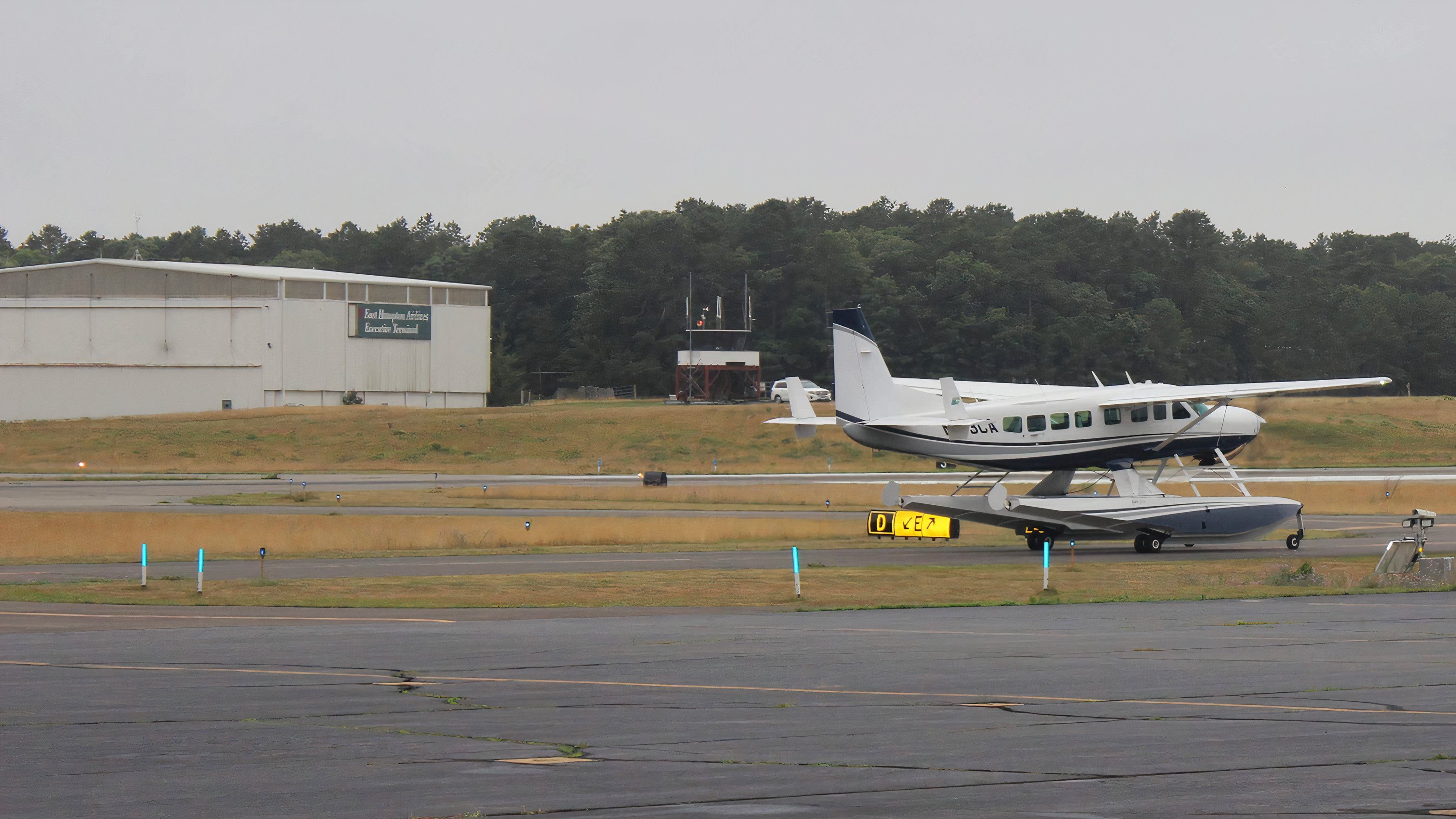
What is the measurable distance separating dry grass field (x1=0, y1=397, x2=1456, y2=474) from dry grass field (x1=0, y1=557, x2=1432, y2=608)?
1786 inches

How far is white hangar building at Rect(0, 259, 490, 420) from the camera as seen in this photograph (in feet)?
310

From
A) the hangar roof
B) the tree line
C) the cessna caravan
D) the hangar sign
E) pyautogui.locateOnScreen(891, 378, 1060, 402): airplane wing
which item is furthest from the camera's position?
the tree line

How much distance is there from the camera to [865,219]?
7032 inches

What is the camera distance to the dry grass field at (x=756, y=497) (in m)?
49.8

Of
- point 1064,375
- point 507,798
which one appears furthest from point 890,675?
point 1064,375

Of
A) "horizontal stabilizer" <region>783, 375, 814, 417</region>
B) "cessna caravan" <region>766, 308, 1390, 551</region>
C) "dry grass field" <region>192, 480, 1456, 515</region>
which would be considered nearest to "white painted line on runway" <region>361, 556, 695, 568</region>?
"cessna caravan" <region>766, 308, 1390, 551</region>

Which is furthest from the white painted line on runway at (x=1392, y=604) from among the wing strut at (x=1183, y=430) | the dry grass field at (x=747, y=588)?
the wing strut at (x=1183, y=430)

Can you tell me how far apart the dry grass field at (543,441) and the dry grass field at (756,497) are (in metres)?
18.8

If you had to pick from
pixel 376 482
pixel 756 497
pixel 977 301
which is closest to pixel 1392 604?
pixel 756 497

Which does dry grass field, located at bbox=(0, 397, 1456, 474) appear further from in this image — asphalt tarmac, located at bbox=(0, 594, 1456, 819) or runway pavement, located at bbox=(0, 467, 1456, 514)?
asphalt tarmac, located at bbox=(0, 594, 1456, 819)

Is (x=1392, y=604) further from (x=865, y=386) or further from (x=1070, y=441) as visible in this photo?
(x=865, y=386)

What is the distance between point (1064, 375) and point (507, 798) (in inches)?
4601

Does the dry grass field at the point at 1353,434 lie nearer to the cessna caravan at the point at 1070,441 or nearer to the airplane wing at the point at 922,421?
the cessna caravan at the point at 1070,441

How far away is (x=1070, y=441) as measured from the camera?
35531 millimetres
